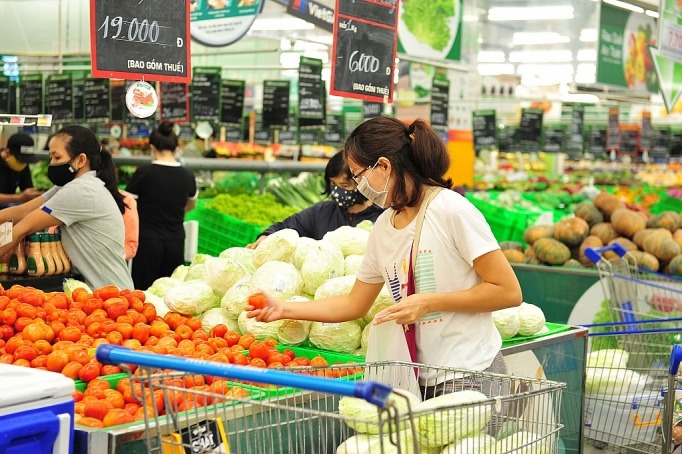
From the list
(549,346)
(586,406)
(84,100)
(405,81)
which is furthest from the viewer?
(405,81)

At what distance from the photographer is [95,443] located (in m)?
2.45

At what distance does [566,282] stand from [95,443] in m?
5.64

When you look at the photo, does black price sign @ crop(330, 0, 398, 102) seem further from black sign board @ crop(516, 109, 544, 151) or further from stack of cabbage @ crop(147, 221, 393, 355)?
black sign board @ crop(516, 109, 544, 151)

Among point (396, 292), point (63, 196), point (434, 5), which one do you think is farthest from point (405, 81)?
point (396, 292)

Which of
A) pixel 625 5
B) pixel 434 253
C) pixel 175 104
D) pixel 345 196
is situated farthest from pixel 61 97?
pixel 434 253

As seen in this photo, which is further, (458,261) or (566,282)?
(566,282)

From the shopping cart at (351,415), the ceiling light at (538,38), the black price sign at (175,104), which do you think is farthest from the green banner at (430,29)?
the ceiling light at (538,38)

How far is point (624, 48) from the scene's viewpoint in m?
10.6

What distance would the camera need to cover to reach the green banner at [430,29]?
8.18m

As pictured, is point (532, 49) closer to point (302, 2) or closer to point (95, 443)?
point (302, 2)

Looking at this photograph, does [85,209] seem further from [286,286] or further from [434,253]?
[434,253]

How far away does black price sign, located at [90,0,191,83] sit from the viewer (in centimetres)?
399

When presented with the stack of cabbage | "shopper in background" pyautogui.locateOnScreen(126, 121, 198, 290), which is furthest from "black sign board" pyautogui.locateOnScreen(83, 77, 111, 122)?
the stack of cabbage

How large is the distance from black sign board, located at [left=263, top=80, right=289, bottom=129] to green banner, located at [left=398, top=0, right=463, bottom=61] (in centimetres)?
246
